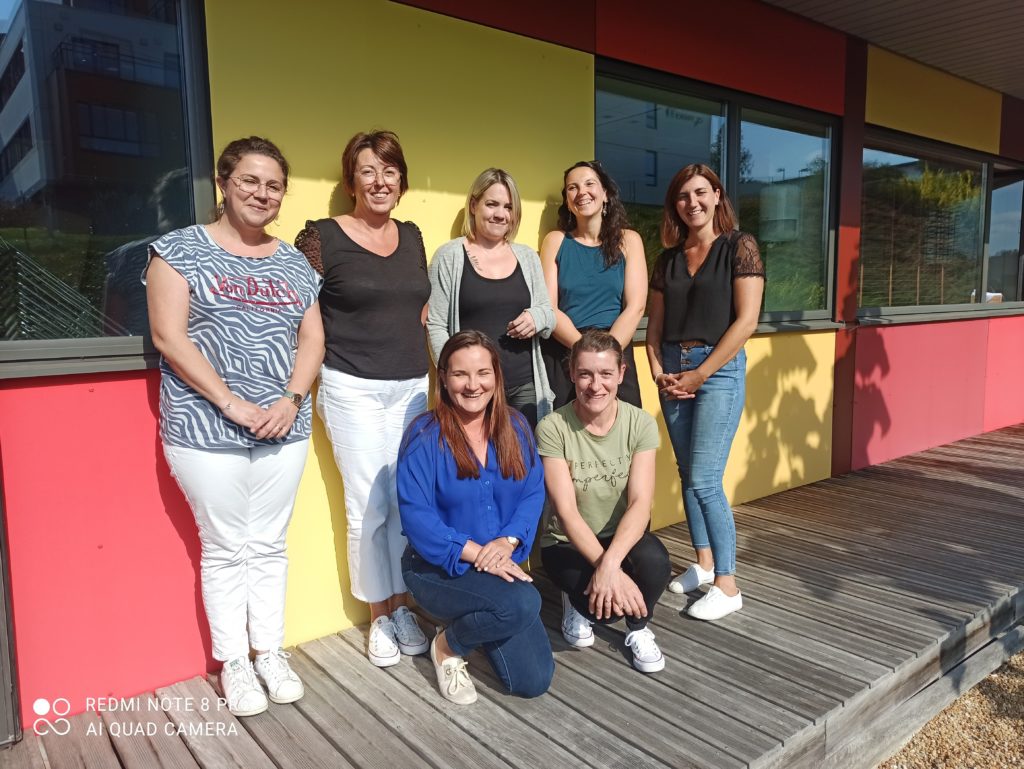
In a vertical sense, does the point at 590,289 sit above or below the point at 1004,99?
below

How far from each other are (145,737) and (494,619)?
1066 millimetres

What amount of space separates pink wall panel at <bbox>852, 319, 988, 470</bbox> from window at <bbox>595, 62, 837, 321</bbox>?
78 cm

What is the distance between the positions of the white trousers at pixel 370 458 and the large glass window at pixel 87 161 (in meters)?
0.67

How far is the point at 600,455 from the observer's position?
2.50m

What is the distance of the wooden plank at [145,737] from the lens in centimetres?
200

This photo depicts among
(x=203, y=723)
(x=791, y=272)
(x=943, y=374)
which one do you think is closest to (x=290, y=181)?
(x=203, y=723)

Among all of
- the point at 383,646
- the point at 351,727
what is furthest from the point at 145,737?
the point at 383,646

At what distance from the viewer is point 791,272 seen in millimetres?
4684

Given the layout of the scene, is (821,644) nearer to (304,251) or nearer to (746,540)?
(746,540)

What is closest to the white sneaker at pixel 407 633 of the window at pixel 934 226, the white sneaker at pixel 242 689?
→ the white sneaker at pixel 242 689

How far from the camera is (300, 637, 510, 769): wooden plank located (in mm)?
1998

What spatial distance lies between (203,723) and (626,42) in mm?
3327

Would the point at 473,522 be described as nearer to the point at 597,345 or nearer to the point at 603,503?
the point at 603,503

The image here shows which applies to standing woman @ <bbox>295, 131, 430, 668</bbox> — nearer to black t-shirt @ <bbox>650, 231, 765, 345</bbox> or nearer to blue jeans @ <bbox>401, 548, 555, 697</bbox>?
blue jeans @ <bbox>401, 548, 555, 697</bbox>
